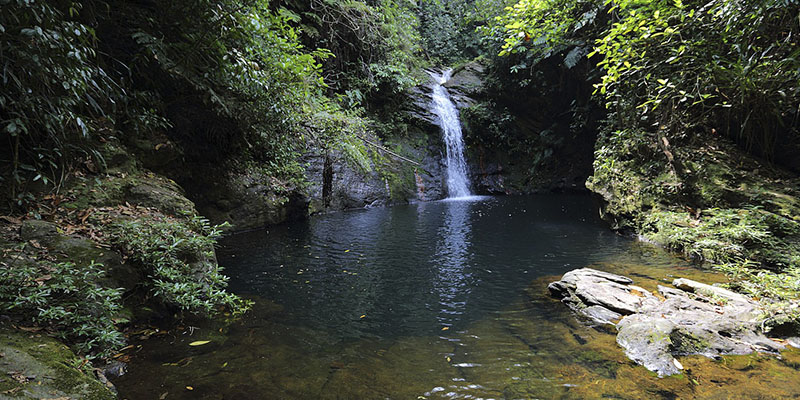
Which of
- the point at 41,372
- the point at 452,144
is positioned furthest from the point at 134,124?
the point at 452,144

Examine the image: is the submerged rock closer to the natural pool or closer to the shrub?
the natural pool

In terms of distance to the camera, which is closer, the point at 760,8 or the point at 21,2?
the point at 21,2

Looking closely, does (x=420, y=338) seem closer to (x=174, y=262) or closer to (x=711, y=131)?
(x=174, y=262)

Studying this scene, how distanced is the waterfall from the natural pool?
9938mm

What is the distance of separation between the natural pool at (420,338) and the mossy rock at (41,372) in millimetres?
360

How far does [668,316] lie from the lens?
3395 millimetres

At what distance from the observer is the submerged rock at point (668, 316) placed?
2822mm

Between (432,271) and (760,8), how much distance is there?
5.66 m

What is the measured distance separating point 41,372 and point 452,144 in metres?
16.3

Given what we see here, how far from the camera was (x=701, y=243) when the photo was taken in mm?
5449

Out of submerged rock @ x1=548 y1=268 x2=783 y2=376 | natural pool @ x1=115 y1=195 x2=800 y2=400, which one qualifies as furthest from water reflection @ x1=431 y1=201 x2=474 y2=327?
submerged rock @ x1=548 y1=268 x2=783 y2=376

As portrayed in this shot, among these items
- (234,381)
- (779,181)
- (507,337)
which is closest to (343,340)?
(234,381)

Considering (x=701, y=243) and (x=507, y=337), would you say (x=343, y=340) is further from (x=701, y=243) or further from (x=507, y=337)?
(x=701, y=243)

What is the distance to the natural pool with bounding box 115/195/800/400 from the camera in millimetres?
2416
